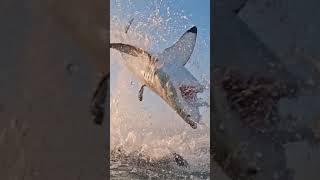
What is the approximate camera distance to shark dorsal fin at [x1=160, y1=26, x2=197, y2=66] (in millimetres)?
1428

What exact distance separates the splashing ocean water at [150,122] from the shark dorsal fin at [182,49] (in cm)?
2

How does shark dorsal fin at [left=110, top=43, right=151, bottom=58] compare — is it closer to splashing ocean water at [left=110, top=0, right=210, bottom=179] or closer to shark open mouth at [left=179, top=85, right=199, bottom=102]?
splashing ocean water at [left=110, top=0, right=210, bottom=179]

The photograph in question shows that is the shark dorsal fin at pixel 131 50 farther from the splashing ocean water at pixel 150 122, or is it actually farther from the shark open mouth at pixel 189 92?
the shark open mouth at pixel 189 92

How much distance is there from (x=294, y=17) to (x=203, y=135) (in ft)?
1.47

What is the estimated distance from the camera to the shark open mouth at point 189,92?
56.7 inches

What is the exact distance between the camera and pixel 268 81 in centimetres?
143

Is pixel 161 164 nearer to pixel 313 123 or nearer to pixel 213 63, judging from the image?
pixel 213 63

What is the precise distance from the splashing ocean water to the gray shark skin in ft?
0.05

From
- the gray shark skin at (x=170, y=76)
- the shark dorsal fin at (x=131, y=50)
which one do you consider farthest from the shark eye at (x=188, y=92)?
the shark dorsal fin at (x=131, y=50)

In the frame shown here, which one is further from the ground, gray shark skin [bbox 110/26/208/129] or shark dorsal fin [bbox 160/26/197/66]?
shark dorsal fin [bbox 160/26/197/66]
